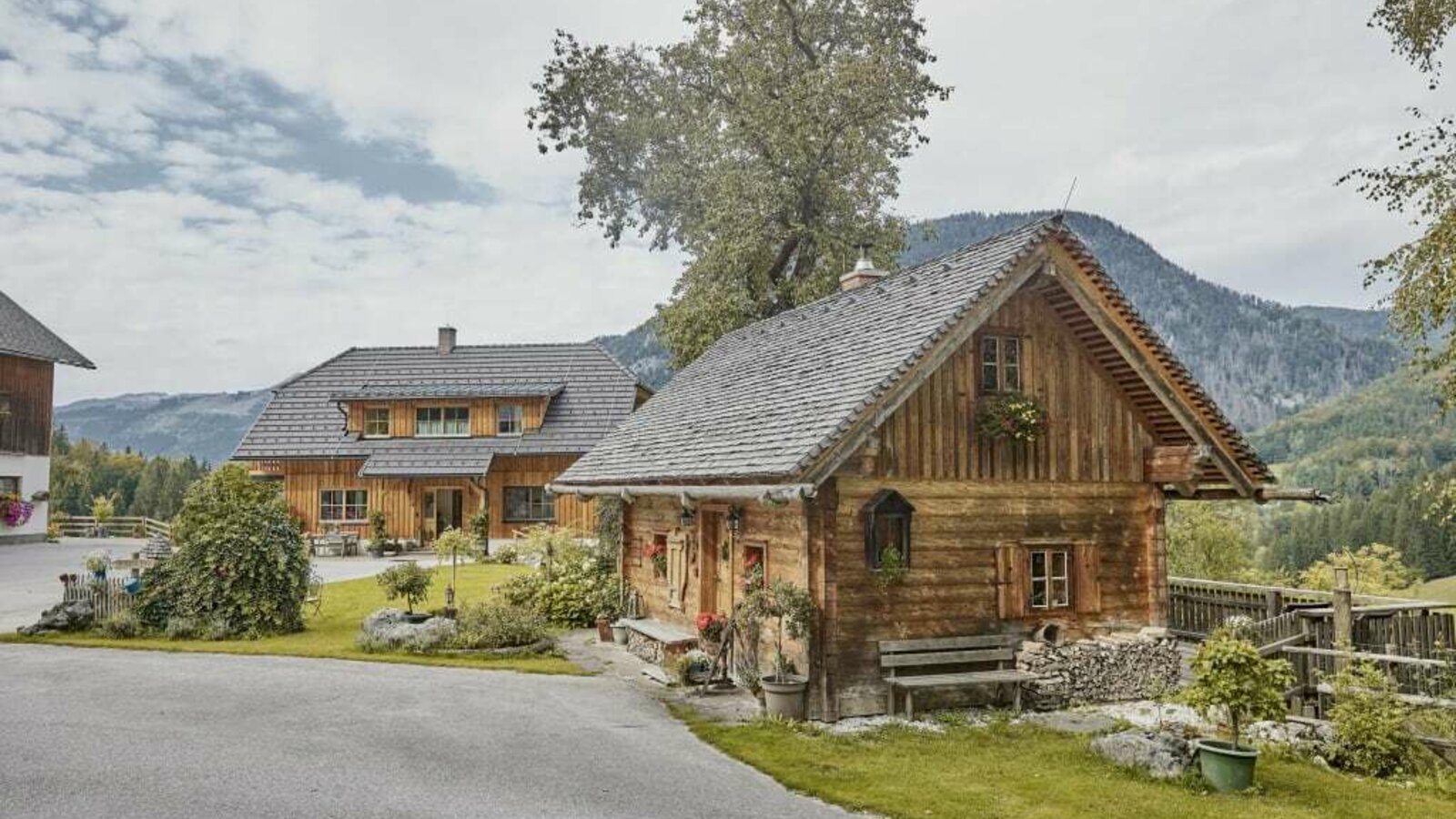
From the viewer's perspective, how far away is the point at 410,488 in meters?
39.2

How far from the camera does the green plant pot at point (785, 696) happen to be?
512 inches

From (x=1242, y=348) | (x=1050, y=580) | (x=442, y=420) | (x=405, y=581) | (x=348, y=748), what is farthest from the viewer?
(x=1242, y=348)

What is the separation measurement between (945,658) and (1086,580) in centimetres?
288

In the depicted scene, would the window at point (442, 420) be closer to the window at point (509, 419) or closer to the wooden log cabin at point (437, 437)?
the wooden log cabin at point (437, 437)

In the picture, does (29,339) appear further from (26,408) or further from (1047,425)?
(1047,425)

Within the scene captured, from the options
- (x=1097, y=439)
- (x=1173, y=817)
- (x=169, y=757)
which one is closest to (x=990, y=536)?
(x=1097, y=439)

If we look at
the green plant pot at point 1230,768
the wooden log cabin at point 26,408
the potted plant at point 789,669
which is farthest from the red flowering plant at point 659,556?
the wooden log cabin at point 26,408

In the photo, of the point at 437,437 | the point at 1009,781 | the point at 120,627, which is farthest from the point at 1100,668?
the point at 437,437

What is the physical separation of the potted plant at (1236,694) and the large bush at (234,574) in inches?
648

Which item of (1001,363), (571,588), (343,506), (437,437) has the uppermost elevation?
(437,437)

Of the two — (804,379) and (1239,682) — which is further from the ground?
(804,379)

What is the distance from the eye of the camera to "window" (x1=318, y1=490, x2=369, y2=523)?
3959cm

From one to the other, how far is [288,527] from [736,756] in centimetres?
1301

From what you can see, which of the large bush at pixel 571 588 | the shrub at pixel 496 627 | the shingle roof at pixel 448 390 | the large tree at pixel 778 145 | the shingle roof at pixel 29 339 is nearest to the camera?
the shrub at pixel 496 627
